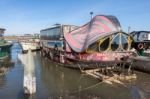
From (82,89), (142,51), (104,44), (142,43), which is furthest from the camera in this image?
(142,43)

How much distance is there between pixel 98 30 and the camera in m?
24.4

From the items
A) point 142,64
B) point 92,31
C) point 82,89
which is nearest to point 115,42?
point 92,31

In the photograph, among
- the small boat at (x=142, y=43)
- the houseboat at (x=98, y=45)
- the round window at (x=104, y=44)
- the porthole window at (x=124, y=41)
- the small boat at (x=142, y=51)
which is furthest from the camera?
the small boat at (x=142, y=43)

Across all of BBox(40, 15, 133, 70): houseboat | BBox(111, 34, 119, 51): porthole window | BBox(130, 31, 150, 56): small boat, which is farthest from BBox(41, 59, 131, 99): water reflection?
BBox(130, 31, 150, 56): small boat

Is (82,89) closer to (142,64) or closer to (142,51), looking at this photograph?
(142,64)

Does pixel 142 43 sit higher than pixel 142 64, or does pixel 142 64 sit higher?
pixel 142 43

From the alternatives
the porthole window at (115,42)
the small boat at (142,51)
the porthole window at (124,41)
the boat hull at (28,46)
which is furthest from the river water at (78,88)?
the boat hull at (28,46)

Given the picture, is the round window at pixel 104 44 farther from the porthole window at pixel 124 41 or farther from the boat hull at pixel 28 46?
the boat hull at pixel 28 46

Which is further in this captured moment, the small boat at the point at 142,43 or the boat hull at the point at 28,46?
the boat hull at the point at 28,46

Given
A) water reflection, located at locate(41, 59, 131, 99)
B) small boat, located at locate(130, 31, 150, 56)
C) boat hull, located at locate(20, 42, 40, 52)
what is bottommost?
water reflection, located at locate(41, 59, 131, 99)

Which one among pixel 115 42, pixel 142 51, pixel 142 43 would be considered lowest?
pixel 142 51

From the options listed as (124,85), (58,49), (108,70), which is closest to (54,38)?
(58,49)

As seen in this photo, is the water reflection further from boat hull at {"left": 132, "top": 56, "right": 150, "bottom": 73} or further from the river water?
boat hull at {"left": 132, "top": 56, "right": 150, "bottom": 73}

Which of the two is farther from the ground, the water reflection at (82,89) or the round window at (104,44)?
the round window at (104,44)
